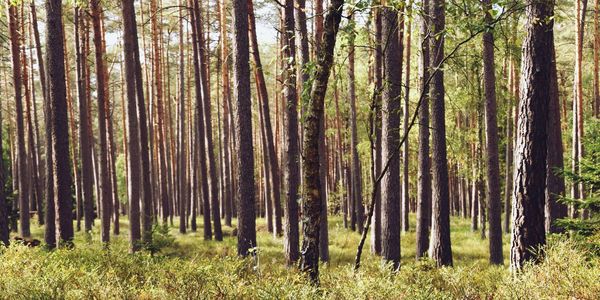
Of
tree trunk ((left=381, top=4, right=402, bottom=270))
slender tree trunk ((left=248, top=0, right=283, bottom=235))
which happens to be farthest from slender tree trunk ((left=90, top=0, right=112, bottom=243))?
tree trunk ((left=381, top=4, right=402, bottom=270))

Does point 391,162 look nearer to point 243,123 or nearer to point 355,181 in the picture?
point 243,123

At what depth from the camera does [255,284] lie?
548 centimetres

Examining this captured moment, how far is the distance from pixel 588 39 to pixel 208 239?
23988mm

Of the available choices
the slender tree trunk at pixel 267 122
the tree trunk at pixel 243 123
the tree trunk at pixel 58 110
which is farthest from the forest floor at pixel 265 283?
the slender tree trunk at pixel 267 122

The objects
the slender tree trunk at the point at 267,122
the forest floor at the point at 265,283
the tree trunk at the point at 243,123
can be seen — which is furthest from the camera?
the slender tree trunk at the point at 267,122

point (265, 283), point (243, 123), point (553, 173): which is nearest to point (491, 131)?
point (553, 173)

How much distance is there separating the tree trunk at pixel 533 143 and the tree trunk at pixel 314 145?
10.9 ft

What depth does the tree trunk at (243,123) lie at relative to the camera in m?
9.96

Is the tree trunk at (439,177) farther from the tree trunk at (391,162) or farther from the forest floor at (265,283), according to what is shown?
the forest floor at (265,283)

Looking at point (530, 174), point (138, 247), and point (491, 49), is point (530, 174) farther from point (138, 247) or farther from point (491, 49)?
point (138, 247)

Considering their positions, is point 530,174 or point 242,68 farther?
point 242,68

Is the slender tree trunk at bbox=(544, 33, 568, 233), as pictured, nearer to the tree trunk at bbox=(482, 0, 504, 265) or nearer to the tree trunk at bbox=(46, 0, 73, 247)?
the tree trunk at bbox=(482, 0, 504, 265)

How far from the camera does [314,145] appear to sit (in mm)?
5488

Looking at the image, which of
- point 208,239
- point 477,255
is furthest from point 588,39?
point 208,239
